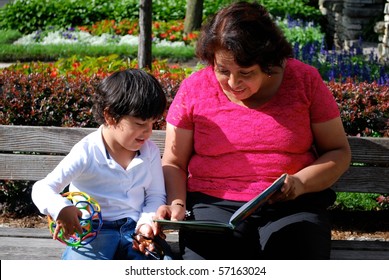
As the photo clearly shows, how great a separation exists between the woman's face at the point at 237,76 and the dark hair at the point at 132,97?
282 mm

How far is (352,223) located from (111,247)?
220 cm

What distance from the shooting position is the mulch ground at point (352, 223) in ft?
16.9

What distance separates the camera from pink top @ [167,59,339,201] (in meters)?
3.68

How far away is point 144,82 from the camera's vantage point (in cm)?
360

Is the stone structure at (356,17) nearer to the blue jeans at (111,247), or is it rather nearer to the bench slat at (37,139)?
the bench slat at (37,139)

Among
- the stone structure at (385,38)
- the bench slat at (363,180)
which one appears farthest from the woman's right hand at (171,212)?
the stone structure at (385,38)

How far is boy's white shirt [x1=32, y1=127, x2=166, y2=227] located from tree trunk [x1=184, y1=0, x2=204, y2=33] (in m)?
9.31

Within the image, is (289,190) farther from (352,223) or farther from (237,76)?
(352,223)

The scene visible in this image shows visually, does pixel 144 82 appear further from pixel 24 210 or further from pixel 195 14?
pixel 195 14

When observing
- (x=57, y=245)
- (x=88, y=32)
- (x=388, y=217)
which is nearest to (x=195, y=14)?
(x=88, y=32)

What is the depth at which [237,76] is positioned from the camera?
140 inches

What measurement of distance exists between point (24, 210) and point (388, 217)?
231cm

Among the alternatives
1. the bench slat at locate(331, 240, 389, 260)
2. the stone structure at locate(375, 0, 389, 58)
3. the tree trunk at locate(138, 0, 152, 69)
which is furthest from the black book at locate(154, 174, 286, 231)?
the stone structure at locate(375, 0, 389, 58)

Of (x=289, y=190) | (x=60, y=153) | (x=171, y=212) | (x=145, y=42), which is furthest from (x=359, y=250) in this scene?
(x=145, y=42)
